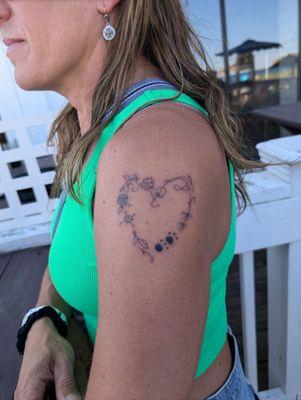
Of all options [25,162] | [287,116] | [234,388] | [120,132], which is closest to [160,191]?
[120,132]

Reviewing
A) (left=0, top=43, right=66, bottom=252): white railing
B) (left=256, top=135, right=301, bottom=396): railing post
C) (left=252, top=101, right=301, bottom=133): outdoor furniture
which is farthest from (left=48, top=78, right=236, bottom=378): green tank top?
(left=252, top=101, right=301, bottom=133): outdoor furniture

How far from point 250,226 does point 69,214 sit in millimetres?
776

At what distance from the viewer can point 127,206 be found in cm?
52

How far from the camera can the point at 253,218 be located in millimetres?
1260

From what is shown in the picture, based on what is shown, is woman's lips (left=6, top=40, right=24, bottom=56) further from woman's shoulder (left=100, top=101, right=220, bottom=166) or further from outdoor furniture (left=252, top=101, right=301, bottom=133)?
outdoor furniture (left=252, top=101, right=301, bottom=133)

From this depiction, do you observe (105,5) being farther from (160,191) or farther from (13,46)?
(160,191)

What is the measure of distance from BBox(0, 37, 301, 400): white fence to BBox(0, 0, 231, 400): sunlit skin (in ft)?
2.02

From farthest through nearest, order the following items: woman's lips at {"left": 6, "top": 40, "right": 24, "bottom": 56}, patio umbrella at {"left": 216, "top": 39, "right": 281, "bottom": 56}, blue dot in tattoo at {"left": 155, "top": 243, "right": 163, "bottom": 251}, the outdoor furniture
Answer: patio umbrella at {"left": 216, "top": 39, "right": 281, "bottom": 56} < the outdoor furniture < woman's lips at {"left": 6, "top": 40, "right": 24, "bottom": 56} < blue dot in tattoo at {"left": 155, "top": 243, "right": 163, "bottom": 251}

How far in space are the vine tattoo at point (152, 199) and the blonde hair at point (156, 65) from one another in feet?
0.56

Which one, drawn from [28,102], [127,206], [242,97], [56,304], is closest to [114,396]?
[127,206]

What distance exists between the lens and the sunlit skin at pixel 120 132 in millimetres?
525

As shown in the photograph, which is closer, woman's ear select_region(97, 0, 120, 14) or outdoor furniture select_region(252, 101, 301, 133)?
woman's ear select_region(97, 0, 120, 14)

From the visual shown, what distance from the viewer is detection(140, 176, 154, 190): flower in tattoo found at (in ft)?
1.69

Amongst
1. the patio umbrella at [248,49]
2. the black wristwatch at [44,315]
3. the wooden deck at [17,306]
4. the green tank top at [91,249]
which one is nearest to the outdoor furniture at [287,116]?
the wooden deck at [17,306]
